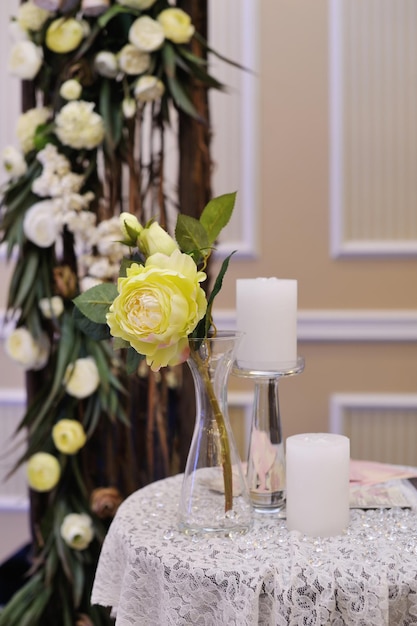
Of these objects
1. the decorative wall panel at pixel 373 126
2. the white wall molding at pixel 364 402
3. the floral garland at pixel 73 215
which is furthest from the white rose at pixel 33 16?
the white wall molding at pixel 364 402

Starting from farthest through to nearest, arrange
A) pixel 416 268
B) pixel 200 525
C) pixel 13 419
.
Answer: pixel 13 419 < pixel 416 268 < pixel 200 525

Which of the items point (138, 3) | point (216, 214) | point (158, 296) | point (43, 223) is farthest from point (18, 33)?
point (158, 296)

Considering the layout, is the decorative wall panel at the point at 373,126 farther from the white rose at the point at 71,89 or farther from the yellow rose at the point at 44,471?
the yellow rose at the point at 44,471

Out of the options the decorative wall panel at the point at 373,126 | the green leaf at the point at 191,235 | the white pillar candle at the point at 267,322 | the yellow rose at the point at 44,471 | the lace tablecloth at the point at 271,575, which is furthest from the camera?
the decorative wall panel at the point at 373,126

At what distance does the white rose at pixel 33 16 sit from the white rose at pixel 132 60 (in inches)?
8.5

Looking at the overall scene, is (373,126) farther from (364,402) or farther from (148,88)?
(148,88)

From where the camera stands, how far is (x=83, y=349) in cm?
192

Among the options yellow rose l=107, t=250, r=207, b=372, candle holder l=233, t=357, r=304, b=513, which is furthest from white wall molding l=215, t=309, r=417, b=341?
yellow rose l=107, t=250, r=207, b=372

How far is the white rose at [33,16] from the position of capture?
6.21ft

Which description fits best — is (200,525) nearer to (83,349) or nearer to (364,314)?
(83,349)

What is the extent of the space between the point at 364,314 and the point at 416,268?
22 cm

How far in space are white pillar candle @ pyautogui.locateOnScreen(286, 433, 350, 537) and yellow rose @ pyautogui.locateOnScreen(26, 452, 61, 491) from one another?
3.29 feet

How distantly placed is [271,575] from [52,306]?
3.71ft

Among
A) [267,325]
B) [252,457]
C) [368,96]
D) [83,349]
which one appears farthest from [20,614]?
[368,96]
